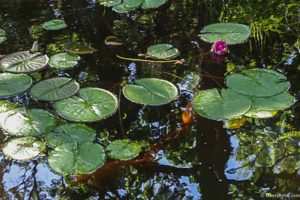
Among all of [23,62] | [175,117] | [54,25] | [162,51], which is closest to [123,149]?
[175,117]

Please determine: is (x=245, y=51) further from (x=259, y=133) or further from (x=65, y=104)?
(x=65, y=104)

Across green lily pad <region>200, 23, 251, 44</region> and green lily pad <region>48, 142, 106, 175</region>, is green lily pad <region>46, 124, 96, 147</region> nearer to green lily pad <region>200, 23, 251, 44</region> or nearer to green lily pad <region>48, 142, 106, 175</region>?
green lily pad <region>48, 142, 106, 175</region>

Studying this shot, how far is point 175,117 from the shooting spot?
2072 millimetres

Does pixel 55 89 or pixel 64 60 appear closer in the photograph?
pixel 55 89

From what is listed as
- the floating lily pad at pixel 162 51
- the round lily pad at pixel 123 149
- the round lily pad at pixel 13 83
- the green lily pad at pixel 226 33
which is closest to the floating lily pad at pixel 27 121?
the round lily pad at pixel 13 83

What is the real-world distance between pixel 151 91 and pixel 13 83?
76 centimetres

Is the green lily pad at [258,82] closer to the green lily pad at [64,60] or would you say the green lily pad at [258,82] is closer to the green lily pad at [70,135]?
the green lily pad at [70,135]

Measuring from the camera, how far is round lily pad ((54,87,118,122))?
6.75 feet

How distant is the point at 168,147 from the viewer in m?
1.90

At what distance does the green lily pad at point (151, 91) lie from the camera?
2.14 meters

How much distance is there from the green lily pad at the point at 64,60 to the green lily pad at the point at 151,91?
46cm

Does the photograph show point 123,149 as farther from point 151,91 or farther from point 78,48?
point 78,48

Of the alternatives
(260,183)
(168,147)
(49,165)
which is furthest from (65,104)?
(260,183)

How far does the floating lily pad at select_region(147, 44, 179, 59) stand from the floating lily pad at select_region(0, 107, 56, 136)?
780 millimetres
